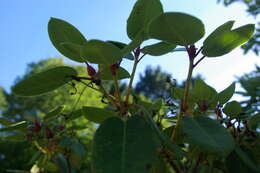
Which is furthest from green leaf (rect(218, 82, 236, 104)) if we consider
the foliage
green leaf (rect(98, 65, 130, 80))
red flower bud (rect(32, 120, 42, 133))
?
red flower bud (rect(32, 120, 42, 133))

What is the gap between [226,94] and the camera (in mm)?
792

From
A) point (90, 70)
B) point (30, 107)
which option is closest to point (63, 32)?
point (90, 70)

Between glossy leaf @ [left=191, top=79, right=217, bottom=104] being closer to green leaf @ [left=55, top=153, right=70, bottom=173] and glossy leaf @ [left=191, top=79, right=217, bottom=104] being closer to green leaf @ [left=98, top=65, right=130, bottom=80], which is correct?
green leaf @ [left=98, top=65, right=130, bottom=80]

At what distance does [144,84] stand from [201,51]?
30444 mm

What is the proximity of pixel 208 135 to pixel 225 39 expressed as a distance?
0.70 feet

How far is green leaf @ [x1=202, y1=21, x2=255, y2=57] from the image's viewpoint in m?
0.62

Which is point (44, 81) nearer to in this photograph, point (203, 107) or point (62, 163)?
point (203, 107)

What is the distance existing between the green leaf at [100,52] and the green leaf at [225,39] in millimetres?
198

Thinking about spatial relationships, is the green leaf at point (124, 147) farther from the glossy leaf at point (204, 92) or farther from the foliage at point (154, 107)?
the glossy leaf at point (204, 92)

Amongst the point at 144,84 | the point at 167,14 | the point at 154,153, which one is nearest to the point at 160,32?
the point at 167,14

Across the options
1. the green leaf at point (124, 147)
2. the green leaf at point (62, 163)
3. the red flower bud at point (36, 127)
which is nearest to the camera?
the green leaf at point (124, 147)

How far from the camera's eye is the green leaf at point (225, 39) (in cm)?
62

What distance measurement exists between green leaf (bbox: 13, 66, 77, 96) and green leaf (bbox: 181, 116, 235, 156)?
11.4 inches

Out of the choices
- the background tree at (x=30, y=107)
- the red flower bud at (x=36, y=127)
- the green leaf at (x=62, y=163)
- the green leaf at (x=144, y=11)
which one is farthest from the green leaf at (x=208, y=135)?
the background tree at (x=30, y=107)
